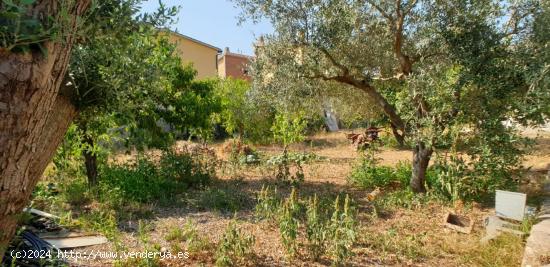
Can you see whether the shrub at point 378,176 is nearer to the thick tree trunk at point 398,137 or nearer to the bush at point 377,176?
the bush at point 377,176

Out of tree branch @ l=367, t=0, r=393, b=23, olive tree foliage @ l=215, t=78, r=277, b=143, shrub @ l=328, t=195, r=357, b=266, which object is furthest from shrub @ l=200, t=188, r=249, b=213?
olive tree foliage @ l=215, t=78, r=277, b=143

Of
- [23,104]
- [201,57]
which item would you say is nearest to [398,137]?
[23,104]

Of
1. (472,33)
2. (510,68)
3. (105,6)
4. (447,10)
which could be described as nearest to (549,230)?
(510,68)

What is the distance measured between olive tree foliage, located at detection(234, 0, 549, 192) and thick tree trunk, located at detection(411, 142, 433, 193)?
0.02m

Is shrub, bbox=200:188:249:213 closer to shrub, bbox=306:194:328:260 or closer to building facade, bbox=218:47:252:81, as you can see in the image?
shrub, bbox=306:194:328:260

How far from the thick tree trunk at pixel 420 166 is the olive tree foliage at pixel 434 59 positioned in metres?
0.02

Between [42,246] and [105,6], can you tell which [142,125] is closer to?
[42,246]

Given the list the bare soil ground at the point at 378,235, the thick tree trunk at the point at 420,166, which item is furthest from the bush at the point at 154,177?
the thick tree trunk at the point at 420,166

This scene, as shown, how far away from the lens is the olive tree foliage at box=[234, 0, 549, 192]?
5.65 m

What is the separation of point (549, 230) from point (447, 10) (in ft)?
11.7

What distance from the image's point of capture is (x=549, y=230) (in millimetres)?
4477

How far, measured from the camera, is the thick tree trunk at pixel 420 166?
274 inches

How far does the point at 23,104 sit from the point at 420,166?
6.86 meters

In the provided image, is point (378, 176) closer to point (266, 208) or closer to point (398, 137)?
point (266, 208)
